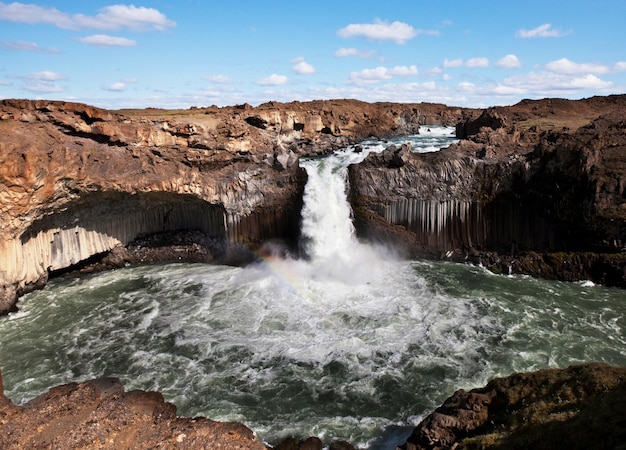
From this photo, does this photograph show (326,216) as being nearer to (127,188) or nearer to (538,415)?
(127,188)

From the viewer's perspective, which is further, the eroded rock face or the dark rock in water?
the eroded rock face

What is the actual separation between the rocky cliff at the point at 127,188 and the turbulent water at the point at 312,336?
2058mm

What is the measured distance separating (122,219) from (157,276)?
4.71 m

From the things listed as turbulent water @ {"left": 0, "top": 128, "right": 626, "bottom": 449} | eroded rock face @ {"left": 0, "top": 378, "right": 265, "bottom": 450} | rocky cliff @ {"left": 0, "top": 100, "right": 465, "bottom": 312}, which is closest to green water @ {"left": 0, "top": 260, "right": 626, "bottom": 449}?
turbulent water @ {"left": 0, "top": 128, "right": 626, "bottom": 449}

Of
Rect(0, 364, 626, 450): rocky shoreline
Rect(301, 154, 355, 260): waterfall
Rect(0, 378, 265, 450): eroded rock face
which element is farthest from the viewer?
Rect(301, 154, 355, 260): waterfall

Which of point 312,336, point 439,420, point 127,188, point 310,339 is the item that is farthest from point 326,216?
point 439,420

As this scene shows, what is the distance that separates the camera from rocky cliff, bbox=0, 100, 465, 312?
2267 cm

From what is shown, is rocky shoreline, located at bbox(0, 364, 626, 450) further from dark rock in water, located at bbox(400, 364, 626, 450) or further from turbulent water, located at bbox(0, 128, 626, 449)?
turbulent water, located at bbox(0, 128, 626, 449)

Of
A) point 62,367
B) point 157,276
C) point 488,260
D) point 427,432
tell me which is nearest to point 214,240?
point 157,276

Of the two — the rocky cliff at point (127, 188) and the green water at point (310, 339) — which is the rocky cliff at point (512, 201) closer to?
the green water at point (310, 339)

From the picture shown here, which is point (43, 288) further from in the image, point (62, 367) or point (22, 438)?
point (22, 438)

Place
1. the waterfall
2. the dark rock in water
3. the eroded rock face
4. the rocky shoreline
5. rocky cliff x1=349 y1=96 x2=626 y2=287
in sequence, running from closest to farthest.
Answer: the dark rock in water
the rocky shoreline
the eroded rock face
rocky cliff x1=349 y1=96 x2=626 y2=287
the waterfall

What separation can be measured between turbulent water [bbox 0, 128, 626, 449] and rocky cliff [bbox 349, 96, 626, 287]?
1648 millimetres

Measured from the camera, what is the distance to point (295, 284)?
25750 millimetres
